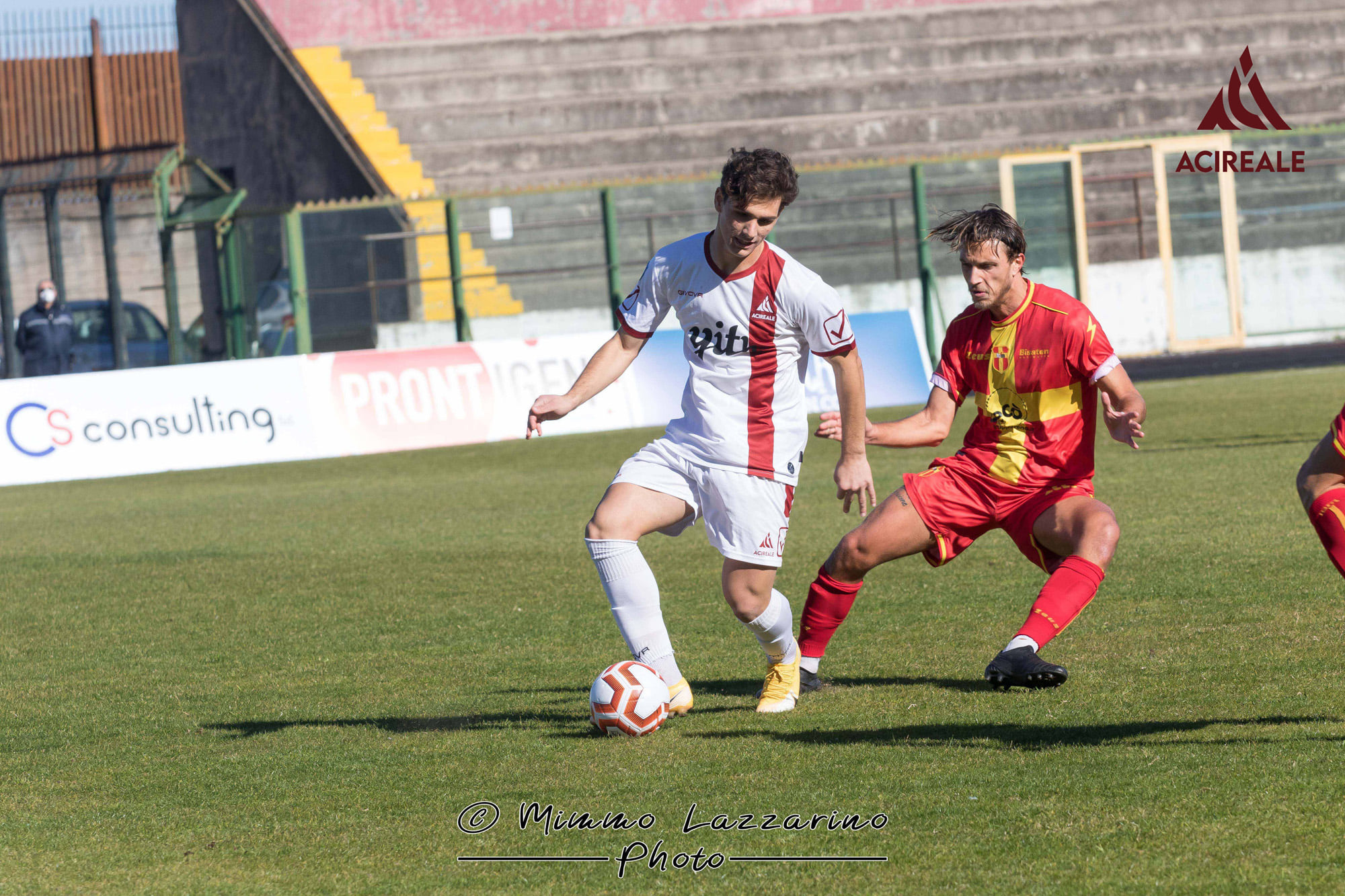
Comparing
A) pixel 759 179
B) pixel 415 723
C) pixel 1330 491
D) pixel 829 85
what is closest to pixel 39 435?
pixel 415 723

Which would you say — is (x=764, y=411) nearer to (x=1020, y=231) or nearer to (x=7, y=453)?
(x=1020, y=231)

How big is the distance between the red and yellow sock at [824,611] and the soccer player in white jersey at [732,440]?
Answer: 1.35ft

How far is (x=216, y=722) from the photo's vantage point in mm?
5637

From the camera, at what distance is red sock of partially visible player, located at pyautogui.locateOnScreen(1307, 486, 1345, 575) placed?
174 inches

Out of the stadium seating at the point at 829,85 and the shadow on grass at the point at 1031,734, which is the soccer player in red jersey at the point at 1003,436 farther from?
the stadium seating at the point at 829,85

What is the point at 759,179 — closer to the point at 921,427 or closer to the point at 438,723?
the point at 921,427

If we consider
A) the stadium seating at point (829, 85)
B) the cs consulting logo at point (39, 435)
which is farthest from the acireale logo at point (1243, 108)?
the cs consulting logo at point (39, 435)

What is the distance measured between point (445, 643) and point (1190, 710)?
327cm

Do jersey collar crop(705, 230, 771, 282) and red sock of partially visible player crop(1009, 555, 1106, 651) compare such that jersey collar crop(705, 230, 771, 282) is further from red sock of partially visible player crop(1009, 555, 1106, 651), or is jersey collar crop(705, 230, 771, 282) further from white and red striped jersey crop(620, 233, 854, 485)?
red sock of partially visible player crop(1009, 555, 1106, 651)

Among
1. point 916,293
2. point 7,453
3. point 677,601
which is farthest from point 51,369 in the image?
point 677,601

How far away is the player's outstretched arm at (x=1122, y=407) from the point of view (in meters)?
5.21

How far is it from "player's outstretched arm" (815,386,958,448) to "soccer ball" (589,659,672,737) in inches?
40.6

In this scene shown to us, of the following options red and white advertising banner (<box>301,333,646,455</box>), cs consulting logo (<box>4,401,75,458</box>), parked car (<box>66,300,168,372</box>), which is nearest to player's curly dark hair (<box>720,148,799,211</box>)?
red and white advertising banner (<box>301,333,646,455</box>)

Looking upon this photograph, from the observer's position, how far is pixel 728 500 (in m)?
5.29
